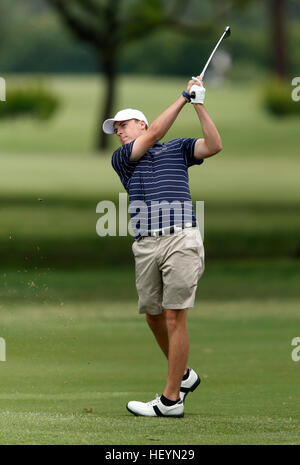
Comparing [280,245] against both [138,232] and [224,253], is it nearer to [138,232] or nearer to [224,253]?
[224,253]

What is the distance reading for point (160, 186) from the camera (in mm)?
6984

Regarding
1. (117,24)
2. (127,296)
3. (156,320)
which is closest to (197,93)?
(156,320)

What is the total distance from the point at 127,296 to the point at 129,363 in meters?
6.36

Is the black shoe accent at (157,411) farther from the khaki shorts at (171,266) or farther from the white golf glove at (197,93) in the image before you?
the white golf glove at (197,93)

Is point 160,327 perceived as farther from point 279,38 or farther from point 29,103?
point 279,38

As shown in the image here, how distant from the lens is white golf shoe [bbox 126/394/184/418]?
22.9ft

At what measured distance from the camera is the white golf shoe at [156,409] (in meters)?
6.98

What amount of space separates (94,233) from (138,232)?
15741 millimetres

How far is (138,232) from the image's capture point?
7.12 meters

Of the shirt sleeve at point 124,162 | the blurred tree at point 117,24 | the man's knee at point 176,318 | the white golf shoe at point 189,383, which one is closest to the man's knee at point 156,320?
the man's knee at point 176,318

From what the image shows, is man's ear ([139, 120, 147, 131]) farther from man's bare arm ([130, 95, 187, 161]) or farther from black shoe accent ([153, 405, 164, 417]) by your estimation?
black shoe accent ([153, 405, 164, 417])

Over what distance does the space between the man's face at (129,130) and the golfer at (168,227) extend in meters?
0.23

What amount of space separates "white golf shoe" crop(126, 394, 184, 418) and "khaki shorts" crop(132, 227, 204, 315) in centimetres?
56
